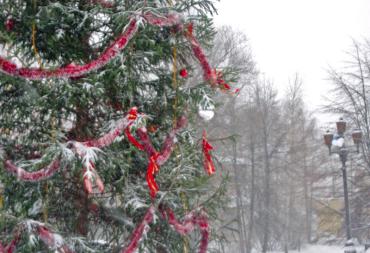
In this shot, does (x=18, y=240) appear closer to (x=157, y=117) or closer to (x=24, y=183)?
(x=24, y=183)

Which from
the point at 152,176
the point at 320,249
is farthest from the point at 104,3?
the point at 320,249

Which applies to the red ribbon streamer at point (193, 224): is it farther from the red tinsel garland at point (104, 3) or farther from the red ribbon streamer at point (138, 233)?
the red tinsel garland at point (104, 3)

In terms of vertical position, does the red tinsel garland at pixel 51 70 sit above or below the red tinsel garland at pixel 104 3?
below

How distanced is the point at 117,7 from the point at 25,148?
1679 millimetres

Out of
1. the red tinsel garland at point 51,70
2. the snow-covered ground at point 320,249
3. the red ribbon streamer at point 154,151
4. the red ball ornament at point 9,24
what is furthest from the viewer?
the snow-covered ground at point 320,249

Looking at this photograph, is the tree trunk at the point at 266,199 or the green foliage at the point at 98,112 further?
the tree trunk at the point at 266,199

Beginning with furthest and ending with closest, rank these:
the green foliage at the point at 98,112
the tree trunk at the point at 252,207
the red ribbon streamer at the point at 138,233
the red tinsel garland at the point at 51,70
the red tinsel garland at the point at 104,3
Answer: the tree trunk at the point at 252,207 → the red tinsel garland at the point at 104,3 → the green foliage at the point at 98,112 → the red ribbon streamer at the point at 138,233 → the red tinsel garland at the point at 51,70

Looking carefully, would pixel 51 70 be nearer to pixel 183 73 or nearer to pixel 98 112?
pixel 98 112

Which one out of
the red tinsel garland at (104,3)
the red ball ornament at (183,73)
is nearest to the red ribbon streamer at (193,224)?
the red ball ornament at (183,73)

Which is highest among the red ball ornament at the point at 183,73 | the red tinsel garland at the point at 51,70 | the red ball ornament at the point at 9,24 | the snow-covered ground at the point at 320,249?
the red ball ornament at the point at 9,24

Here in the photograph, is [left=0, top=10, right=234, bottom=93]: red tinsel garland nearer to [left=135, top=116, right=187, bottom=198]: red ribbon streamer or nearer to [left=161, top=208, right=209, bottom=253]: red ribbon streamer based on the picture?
[left=135, top=116, right=187, bottom=198]: red ribbon streamer

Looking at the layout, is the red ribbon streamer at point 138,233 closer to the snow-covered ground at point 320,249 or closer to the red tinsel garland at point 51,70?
the red tinsel garland at point 51,70

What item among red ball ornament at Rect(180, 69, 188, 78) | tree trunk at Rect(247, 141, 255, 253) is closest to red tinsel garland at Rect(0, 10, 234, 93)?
red ball ornament at Rect(180, 69, 188, 78)

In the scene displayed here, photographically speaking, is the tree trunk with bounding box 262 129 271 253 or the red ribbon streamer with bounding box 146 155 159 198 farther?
the tree trunk with bounding box 262 129 271 253
